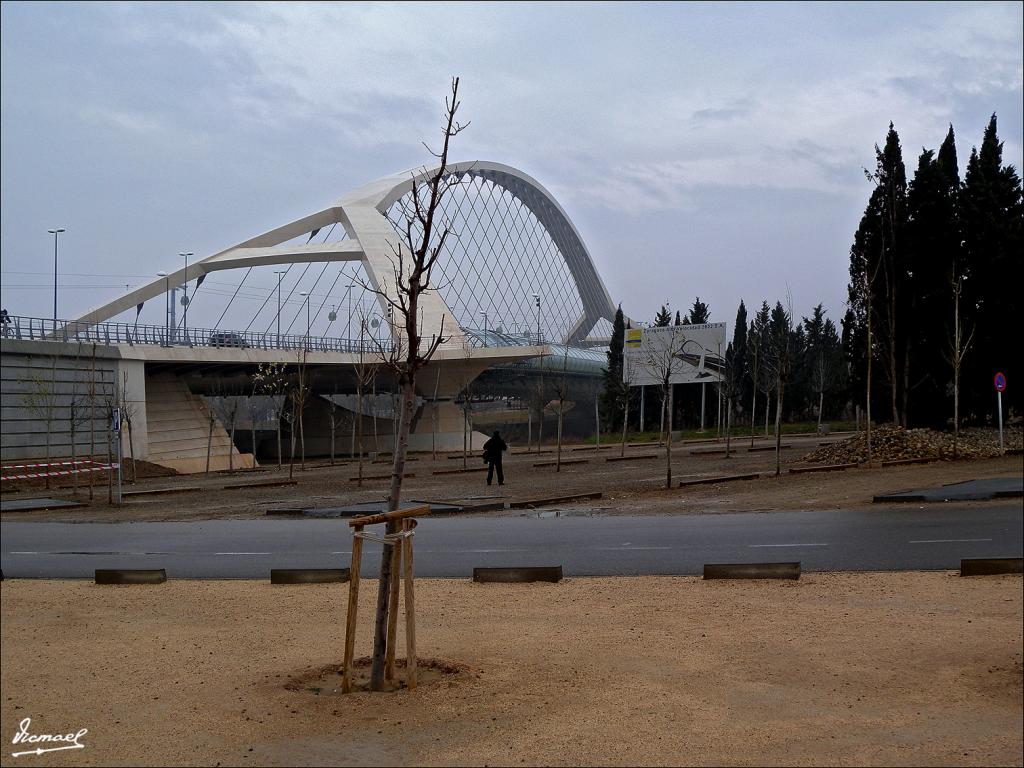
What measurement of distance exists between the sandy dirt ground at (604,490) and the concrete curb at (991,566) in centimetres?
704

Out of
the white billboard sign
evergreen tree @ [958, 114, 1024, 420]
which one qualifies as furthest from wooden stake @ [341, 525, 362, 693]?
the white billboard sign

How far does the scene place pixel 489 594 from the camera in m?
9.45

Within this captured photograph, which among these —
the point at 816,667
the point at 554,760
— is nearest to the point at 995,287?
the point at 816,667

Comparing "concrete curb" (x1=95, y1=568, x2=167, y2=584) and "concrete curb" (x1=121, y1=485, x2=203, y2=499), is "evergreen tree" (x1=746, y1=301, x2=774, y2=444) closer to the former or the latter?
"concrete curb" (x1=121, y1=485, x2=203, y2=499)

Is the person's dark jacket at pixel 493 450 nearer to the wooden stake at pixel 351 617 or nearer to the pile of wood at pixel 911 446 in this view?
the pile of wood at pixel 911 446

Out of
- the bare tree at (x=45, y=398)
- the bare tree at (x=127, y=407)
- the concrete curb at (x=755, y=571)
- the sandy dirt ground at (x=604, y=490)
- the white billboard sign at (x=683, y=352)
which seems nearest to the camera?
the concrete curb at (x=755, y=571)

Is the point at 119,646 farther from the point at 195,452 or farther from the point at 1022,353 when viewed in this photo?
the point at 195,452

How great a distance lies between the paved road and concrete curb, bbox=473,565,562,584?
87 cm

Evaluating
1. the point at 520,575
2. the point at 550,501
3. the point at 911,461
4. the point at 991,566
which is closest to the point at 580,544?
the point at 520,575

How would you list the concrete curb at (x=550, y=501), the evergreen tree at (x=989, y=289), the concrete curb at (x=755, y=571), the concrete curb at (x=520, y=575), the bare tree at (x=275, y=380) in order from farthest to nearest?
the bare tree at (x=275, y=380), the evergreen tree at (x=989, y=289), the concrete curb at (x=550, y=501), the concrete curb at (x=520, y=575), the concrete curb at (x=755, y=571)

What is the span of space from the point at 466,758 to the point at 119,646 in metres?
4.03

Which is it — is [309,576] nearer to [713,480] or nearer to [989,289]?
[713,480]

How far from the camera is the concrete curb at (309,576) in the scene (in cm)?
1052

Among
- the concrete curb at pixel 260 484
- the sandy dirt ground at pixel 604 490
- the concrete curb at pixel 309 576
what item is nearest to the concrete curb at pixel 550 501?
the sandy dirt ground at pixel 604 490
